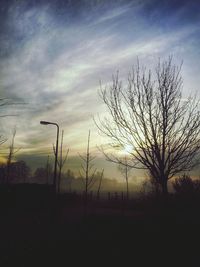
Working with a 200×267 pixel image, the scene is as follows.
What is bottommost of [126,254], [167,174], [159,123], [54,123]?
[126,254]

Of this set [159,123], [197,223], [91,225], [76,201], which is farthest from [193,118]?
[76,201]

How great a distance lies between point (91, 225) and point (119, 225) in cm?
180

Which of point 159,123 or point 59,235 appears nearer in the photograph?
point 159,123

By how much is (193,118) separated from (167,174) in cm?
229

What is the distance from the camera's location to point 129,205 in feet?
96.6

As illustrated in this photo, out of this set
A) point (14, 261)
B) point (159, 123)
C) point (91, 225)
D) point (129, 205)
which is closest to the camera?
point (14, 261)

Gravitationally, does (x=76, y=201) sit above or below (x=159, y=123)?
below

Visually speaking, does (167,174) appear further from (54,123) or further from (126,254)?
(54,123)

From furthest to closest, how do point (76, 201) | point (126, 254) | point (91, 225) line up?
point (76, 201), point (91, 225), point (126, 254)

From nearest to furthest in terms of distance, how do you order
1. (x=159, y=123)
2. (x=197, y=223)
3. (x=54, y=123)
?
(x=159, y=123) → (x=197, y=223) → (x=54, y=123)

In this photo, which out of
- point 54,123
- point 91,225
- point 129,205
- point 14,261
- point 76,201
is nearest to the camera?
point 14,261

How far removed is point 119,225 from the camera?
41.8ft

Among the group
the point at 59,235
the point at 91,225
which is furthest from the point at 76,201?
the point at 59,235

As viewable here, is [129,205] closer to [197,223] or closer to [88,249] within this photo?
[197,223]
